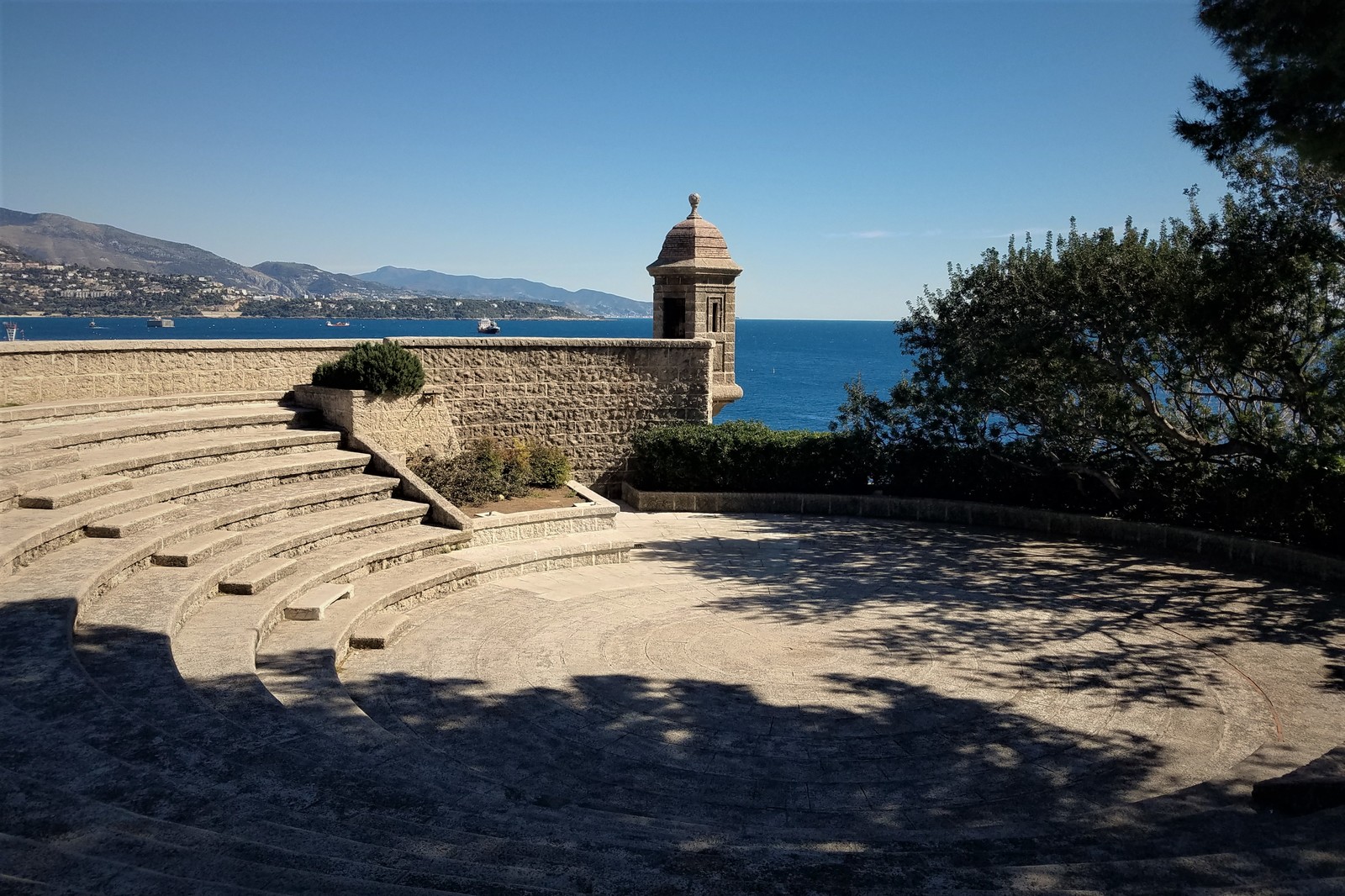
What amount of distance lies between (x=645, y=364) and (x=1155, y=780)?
46.3ft

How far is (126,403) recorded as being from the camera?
48.7 ft

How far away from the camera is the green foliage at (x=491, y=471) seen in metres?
16.0

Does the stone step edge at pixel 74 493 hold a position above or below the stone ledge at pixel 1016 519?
above

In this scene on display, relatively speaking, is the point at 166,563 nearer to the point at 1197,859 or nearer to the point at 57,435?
the point at 57,435

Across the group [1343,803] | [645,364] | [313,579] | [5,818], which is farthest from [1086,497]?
[5,818]

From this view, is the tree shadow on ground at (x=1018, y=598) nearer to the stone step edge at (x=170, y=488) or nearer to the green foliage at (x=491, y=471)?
the green foliage at (x=491, y=471)

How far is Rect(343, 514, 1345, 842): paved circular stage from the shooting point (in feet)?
22.5

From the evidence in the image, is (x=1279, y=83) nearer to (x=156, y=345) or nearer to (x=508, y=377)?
(x=508, y=377)

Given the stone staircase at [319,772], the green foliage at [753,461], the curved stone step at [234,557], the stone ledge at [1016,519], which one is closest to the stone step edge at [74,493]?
the stone staircase at [319,772]

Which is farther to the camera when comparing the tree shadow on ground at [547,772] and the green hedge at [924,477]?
the green hedge at [924,477]

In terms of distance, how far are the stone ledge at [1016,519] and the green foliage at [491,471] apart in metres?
1.95

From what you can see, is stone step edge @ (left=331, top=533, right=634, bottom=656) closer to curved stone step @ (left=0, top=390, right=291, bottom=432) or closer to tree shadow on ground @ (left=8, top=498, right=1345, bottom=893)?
tree shadow on ground @ (left=8, top=498, right=1345, bottom=893)

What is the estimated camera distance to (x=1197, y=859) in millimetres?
4195

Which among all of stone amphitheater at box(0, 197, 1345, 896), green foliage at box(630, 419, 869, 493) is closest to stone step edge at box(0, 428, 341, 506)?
stone amphitheater at box(0, 197, 1345, 896)
